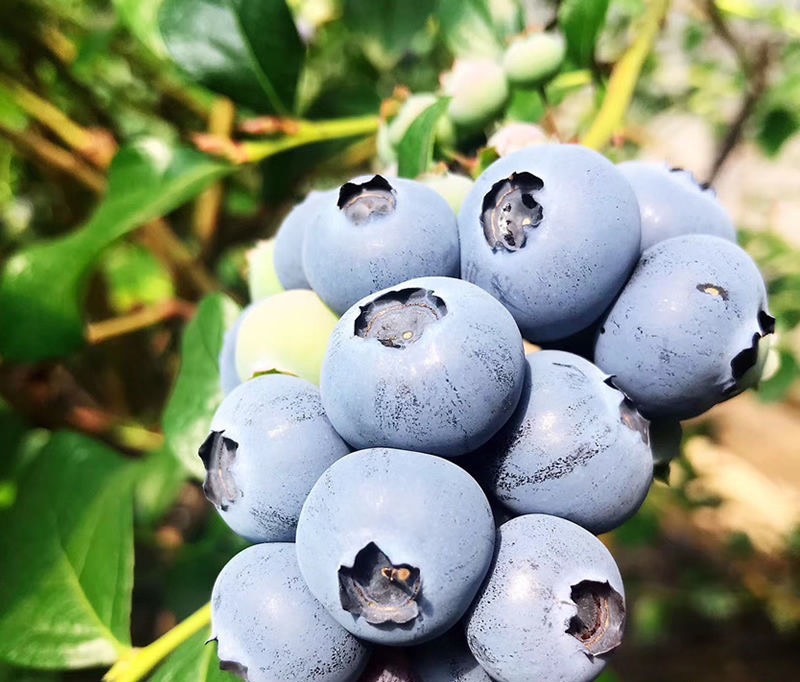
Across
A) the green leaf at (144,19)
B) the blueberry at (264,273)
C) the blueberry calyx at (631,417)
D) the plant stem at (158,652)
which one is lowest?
the plant stem at (158,652)

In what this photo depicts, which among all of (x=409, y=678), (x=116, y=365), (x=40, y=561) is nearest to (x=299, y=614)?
(x=409, y=678)

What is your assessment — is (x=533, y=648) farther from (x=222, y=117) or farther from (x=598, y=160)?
(x=222, y=117)

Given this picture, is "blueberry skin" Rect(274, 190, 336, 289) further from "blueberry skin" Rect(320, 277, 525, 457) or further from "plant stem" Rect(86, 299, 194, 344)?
"plant stem" Rect(86, 299, 194, 344)

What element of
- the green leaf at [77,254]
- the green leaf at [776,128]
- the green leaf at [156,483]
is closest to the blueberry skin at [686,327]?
the green leaf at [77,254]

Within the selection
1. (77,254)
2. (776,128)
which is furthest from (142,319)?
(776,128)

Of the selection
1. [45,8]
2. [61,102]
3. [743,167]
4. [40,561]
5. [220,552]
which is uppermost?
[45,8]

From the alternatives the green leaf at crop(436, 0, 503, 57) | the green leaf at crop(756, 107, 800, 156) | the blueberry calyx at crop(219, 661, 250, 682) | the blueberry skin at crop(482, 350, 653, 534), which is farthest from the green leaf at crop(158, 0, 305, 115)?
the green leaf at crop(756, 107, 800, 156)

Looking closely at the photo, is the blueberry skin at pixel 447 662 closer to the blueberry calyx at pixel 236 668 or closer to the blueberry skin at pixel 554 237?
the blueberry calyx at pixel 236 668
